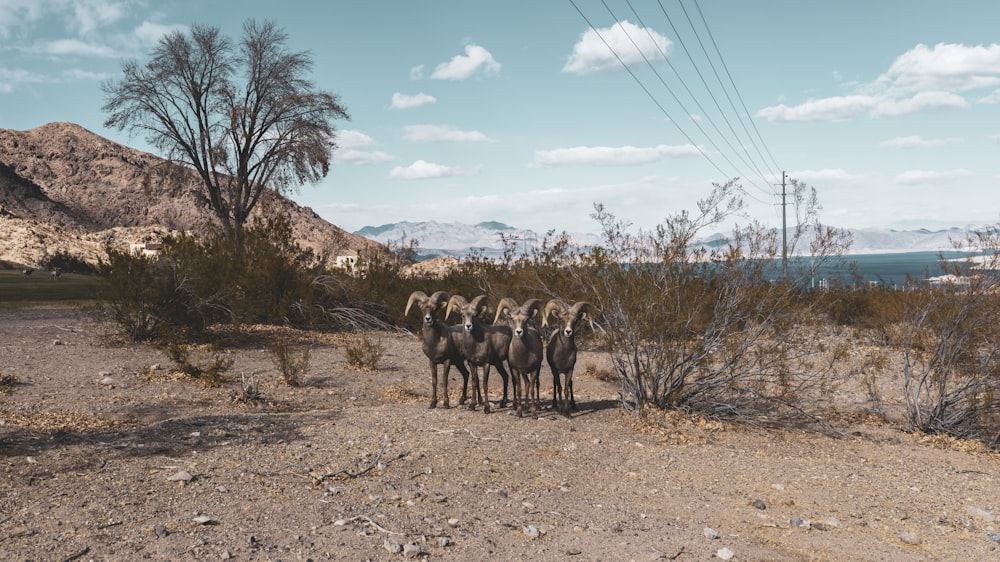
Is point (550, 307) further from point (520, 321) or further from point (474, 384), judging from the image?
point (474, 384)

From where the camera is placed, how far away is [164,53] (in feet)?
108

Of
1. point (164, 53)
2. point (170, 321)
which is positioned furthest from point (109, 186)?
point (170, 321)

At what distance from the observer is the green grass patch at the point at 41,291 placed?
23766mm

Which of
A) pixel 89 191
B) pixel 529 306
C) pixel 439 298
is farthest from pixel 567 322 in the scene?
pixel 89 191

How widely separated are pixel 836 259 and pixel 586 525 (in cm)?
820

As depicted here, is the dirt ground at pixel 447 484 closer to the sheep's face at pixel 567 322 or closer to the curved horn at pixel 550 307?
the sheep's face at pixel 567 322

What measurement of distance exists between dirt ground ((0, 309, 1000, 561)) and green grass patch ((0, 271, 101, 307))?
13293 millimetres

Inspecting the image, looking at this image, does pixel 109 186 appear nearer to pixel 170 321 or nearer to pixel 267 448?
pixel 170 321

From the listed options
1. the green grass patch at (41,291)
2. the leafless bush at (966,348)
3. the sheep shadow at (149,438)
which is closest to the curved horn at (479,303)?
the sheep shadow at (149,438)

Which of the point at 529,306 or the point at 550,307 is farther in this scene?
the point at 550,307

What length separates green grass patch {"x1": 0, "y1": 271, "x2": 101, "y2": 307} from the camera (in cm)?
2377

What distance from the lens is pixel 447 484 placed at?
25.0 feet

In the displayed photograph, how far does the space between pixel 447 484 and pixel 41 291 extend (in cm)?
2602

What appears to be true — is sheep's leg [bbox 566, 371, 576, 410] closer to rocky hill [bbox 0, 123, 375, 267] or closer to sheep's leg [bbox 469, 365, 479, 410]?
sheep's leg [bbox 469, 365, 479, 410]
